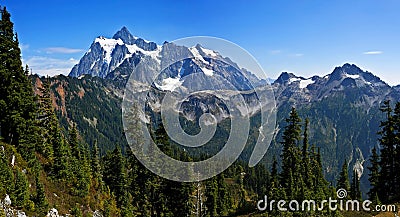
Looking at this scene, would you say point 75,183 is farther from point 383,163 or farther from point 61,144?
point 383,163

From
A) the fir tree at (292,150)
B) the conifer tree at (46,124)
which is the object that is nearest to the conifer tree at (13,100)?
the conifer tree at (46,124)

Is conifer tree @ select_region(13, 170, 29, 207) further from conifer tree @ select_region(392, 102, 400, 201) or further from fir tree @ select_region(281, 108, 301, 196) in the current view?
conifer tree @ select_region(392, 102, 400, 201)

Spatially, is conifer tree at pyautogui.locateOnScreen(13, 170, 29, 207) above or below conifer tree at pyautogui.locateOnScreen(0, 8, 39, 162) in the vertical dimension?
below

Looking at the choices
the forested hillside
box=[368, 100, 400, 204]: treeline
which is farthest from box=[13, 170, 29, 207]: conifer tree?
box=[368, 100, 400, 204]: treeline

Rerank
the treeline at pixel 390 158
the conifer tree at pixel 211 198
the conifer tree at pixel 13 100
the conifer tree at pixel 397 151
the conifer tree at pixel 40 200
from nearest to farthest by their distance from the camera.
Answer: the conifer tree at pixel 40 200, the conifer tree at pixel 13 100, the conifer tree at pixel 397 151, the treeline at pixel 390 158, the conifer tree at pixel 211 198

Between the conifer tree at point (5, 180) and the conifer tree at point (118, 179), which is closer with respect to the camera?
the conifer tree at point (5, 180)

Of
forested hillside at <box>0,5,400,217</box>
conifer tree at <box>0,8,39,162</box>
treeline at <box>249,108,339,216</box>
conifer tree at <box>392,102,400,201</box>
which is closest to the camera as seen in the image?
forested hillside at <box>0,5,400,217</box>

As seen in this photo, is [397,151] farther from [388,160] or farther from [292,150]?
[292,150]

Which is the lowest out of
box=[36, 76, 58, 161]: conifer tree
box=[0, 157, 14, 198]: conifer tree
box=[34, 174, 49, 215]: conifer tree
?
box=[34, 174, 49, 215]: conifer tree

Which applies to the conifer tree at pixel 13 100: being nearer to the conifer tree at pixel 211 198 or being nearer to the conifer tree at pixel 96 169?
the conifer tree at pixel 96 169

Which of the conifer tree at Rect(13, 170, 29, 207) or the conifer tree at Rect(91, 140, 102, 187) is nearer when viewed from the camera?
the conifer tree at Rect(13, 170, 29, 207)

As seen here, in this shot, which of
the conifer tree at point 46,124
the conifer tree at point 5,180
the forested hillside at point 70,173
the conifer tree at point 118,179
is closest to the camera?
the conifer tree at point 5,180

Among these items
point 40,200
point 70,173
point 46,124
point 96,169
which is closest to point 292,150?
point 70,173

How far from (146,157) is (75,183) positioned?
10.7m
